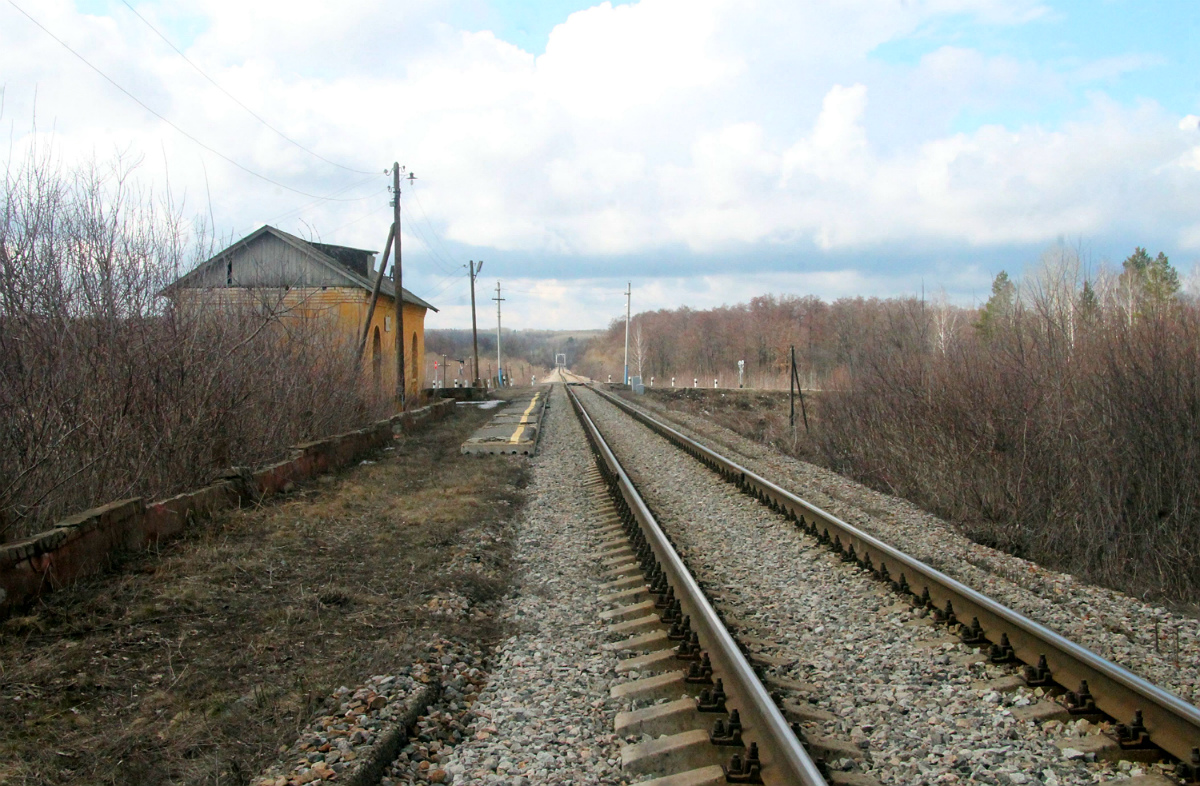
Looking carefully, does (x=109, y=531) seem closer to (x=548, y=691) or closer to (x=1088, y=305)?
(x=548, y=691)

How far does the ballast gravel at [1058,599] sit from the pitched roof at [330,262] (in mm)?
8073

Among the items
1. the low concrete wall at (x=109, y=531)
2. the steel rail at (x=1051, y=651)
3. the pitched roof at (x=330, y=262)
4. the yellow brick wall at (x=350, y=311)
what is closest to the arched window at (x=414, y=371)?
the yellow brick wall at (x=350, y=311)

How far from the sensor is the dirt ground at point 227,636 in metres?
3.59

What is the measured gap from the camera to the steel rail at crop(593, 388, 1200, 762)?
345 cm

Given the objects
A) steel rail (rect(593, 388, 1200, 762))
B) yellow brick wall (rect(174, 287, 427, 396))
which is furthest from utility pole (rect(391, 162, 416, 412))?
steel rail (rect(593, 388, 1200, 762))

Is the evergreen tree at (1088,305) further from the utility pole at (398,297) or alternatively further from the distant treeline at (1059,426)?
the utility pole at (398,297)

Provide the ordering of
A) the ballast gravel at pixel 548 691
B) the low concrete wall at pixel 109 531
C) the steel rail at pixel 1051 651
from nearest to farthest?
the steel rail at pixel 1051 651
the ballast gravel at pixel 548 691
the low concrete wall at pixel 109 531

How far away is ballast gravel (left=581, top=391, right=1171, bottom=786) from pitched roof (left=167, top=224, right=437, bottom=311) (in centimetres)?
694

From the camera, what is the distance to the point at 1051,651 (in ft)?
14.1

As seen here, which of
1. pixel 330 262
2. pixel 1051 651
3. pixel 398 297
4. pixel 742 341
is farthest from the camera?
pixel 742 341

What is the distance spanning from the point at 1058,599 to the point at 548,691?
401 cm

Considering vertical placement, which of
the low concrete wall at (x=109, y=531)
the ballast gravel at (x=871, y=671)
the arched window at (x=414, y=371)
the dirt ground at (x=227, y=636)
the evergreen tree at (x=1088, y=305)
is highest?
the evergreen tree at (x=1088, y=305)

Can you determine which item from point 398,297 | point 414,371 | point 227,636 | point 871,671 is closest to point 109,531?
point 227,636

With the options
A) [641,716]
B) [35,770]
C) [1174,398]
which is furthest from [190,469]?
[1174,398]
